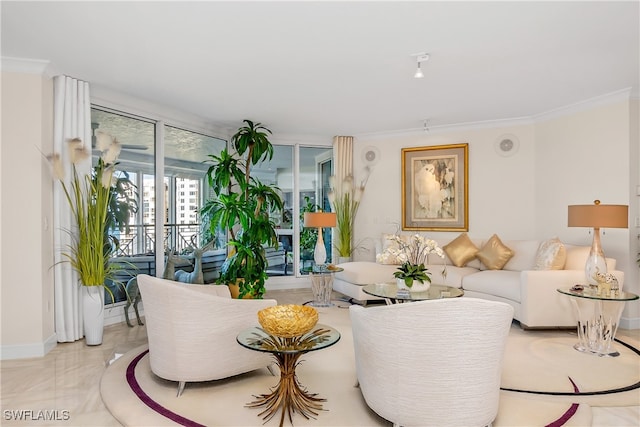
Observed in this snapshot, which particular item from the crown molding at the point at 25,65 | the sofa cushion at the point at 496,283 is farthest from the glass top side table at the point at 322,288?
the crown molding at the point at 25,65

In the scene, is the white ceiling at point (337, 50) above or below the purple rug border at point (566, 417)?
above

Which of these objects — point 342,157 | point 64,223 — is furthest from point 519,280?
point 64,223

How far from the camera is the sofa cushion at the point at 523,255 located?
17.2 feet

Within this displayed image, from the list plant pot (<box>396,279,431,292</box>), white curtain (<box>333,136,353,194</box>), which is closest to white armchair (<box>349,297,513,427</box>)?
plant pot (<box>396,279,431,292</box>)

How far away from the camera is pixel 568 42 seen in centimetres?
325

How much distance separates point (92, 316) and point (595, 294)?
179 inches

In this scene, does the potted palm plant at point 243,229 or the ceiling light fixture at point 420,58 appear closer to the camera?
the ceiling light fixture at point 420,58

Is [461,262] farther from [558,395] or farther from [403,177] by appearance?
[558,395]

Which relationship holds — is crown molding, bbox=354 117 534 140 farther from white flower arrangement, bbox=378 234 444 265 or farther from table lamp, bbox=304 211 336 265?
white flower arrangement, bbox=378 234 444 265

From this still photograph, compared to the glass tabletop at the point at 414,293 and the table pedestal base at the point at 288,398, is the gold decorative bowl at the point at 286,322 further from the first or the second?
the glass tabletop at the point at 414,293

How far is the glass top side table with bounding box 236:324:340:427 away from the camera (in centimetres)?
243

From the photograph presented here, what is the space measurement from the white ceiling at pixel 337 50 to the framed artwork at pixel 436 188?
1.20 m

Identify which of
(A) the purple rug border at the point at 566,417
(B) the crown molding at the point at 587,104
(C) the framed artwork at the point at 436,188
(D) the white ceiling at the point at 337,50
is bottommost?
(A) the purple rug border at the point at 566,417

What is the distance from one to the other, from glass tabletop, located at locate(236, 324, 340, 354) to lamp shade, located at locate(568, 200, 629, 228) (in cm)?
272
